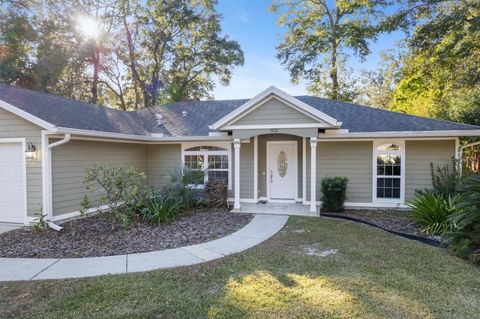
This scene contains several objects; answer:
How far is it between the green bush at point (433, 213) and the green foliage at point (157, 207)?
21.8ft

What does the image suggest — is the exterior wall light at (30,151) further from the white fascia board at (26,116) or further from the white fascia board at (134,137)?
the white fascia board at (134,137)

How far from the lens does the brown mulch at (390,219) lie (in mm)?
7825

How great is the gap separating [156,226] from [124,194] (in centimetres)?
121

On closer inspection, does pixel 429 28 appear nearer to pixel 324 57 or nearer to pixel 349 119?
pixel 349 119

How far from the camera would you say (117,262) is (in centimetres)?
558

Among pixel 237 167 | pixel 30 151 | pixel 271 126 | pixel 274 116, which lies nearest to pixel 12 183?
pixel 30 151

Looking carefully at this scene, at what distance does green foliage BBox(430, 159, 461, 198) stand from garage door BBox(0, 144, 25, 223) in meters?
11.5

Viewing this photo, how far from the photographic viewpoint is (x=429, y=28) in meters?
13.5

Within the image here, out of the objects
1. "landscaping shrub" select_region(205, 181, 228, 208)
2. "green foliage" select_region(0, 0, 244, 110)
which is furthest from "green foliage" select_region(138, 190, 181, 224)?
"green foliage" select_region(0, 0, 244, 110)

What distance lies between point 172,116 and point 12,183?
688cm

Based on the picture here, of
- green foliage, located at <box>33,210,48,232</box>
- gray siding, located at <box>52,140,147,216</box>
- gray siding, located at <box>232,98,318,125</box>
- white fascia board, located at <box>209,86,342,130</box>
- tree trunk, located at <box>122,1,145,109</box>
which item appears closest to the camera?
green foliage, located at <box>33,210,48,232</box>

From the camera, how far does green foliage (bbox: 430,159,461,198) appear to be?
28.9 ft

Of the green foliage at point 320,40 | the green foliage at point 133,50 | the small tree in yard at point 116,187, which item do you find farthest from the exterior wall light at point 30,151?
the green foliage at point 320,40

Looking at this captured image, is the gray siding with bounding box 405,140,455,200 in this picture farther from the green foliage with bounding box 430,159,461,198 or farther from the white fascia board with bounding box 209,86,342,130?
the white fascia board with bounding box 209,86,342,130
